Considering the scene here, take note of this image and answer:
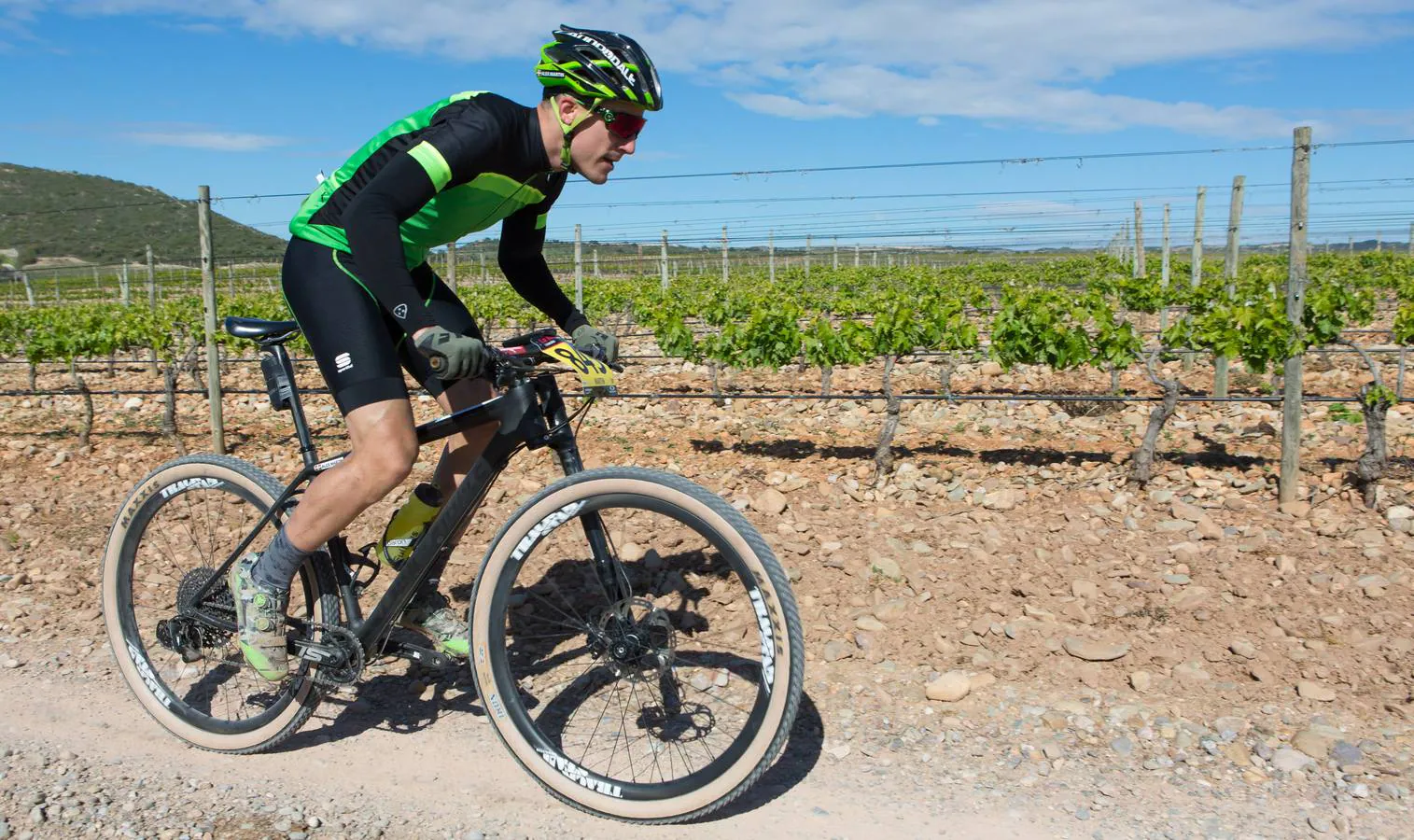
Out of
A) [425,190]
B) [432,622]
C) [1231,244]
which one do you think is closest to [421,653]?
[432,622]

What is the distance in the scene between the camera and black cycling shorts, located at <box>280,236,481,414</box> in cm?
270

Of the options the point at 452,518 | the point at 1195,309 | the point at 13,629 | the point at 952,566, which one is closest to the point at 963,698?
the point at 952,566

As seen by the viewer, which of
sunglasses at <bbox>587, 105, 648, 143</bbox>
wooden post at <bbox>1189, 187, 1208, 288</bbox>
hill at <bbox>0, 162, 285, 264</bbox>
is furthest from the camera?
hill at <bbox>0, 162, 285, 264</bbox>

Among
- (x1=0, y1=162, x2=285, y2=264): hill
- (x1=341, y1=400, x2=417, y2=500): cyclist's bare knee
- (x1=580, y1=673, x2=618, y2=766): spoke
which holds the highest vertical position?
(x1=0, y1=162, x2=285, y2=264): hill

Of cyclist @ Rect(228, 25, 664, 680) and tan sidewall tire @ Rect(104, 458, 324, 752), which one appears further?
tan sidewall tire @ Rect(104, 458, 324, 752)

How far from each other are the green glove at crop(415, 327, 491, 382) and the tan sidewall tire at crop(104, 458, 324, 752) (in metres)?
1.11

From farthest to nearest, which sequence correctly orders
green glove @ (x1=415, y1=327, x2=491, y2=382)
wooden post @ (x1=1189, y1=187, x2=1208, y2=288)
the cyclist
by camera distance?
1. wooden post @ (x1=1189, y1=187, x2=1208, y2=288)
2. the cyclist
3. green glove @ (x1=415, y1=327, x2=491, y2=382)

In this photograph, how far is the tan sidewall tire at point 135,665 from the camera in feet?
10.1

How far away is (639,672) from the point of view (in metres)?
2.74

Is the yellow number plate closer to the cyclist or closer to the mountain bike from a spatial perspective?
the mountain bike

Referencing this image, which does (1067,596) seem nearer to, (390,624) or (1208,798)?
(1208,798)

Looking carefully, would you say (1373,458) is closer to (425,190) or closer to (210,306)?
(425,190)

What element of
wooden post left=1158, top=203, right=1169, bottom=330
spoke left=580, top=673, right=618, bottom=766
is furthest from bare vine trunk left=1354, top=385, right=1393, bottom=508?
wooden post left=1158, top=203, right=1169, bottom=330

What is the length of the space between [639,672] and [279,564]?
1.16 meters
